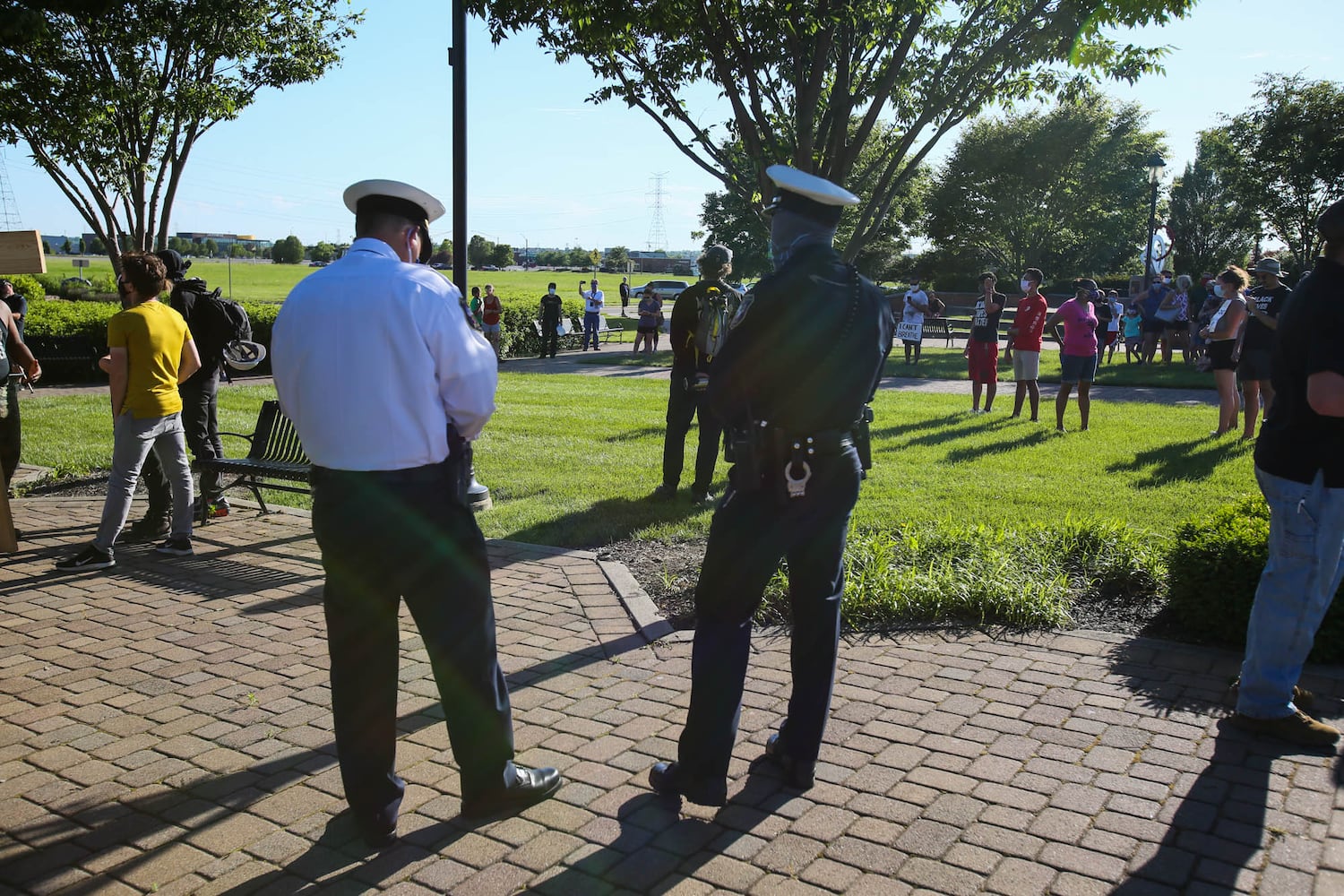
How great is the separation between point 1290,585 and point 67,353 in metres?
19.1

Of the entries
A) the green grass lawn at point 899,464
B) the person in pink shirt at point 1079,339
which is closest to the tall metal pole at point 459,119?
the green grass lawn at point 899,464

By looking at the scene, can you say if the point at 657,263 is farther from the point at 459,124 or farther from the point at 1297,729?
the point at 1297,729

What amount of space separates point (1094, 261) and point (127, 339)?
54.7m

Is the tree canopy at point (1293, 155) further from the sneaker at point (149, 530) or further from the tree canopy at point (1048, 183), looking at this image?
the sneaker at point (149, 530)

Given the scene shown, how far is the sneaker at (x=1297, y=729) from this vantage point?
3854mm

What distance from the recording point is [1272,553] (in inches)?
154

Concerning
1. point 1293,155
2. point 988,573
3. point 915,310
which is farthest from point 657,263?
point 988,573

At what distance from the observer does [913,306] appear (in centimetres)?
2092

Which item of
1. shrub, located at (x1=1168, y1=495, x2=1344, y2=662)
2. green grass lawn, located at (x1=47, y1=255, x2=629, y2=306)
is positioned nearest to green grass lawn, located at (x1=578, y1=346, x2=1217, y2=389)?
shrub, located at (x1=1168, y1=495, x2=1344, y2=662)

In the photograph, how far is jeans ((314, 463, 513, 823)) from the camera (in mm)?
3090

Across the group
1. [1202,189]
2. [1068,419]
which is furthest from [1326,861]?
[1202,189]

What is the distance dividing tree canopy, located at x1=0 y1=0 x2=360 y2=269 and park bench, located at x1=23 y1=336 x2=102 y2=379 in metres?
2.80

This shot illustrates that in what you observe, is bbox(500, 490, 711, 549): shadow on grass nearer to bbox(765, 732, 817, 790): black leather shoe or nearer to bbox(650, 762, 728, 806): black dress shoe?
bbox(765, 732, 817, 790): black leather shoe

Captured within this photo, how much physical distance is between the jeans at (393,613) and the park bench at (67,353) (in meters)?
16.9
